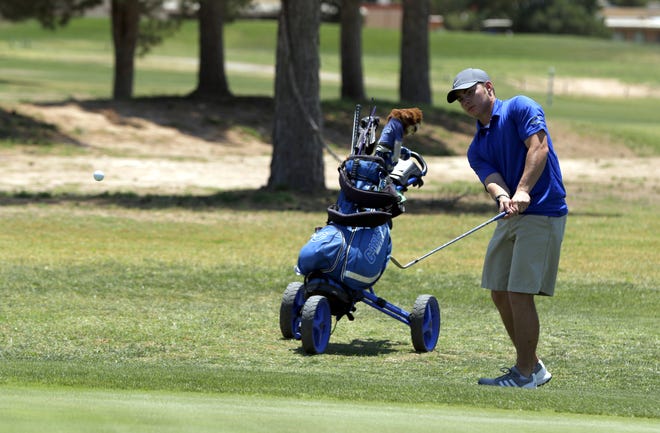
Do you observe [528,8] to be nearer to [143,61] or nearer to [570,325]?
[143,61]

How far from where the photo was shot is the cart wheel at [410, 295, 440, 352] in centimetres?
902

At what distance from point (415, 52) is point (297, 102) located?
1335 centimetres

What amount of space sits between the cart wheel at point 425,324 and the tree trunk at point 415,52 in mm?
23028

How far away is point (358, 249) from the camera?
29.0 ft

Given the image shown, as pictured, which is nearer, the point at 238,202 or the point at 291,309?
the point at 291,309

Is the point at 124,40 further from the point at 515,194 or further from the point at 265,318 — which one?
the point at 515,194

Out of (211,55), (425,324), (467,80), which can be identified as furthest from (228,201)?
(211,55)

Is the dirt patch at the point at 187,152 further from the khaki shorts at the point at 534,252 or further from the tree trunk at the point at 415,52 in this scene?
the khaki shorts at the point at 534,252

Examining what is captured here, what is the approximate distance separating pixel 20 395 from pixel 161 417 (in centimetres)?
98

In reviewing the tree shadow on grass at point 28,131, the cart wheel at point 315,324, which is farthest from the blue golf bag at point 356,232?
the tree shadow on grass at point 28,131

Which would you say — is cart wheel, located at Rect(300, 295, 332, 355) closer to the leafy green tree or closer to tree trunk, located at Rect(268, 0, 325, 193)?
tree trunk, located at Rect(268, 0, 325, 193)

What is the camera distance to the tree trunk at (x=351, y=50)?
105 ft

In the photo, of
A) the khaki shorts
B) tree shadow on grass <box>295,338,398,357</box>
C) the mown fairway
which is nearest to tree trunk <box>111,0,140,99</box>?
the mown fairway

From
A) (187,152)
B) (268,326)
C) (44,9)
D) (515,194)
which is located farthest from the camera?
(44,9)
